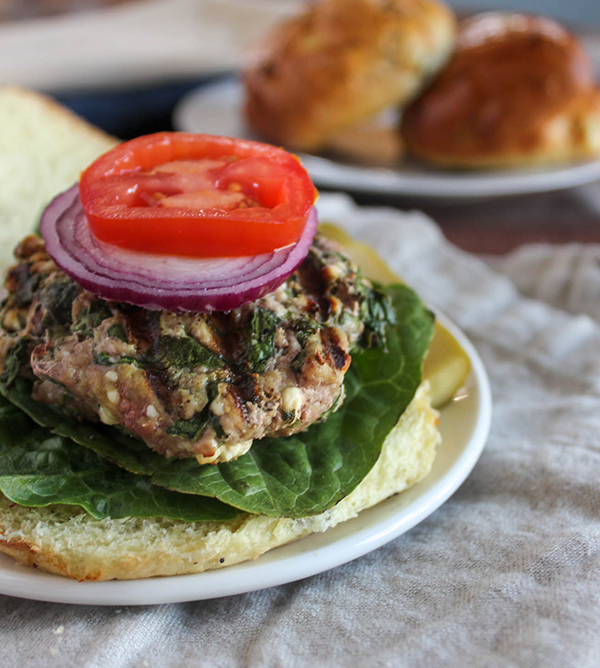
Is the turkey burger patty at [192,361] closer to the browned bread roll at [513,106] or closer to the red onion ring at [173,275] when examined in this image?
the red onion ring at [173,275]

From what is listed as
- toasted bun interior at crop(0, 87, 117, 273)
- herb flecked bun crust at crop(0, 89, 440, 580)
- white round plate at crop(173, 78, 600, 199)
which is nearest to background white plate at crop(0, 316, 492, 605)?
herb flecked bun crust at crop(0, 89, 440, 580)

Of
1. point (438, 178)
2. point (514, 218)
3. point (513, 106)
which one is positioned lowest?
point (514, 218)

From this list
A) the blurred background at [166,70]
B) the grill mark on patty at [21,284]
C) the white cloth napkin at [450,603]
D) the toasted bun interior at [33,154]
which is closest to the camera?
the white cloth napkin at [450,603]

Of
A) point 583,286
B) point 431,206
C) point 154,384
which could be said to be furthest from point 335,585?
point 431,206

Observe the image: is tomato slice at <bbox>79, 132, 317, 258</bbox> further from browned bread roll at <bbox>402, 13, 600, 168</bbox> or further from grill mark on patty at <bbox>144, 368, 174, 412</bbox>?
browned bread roll at <bbox>402, 13, 600, 168</bbox>

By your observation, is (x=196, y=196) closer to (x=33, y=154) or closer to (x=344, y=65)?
(x=33, y=154)

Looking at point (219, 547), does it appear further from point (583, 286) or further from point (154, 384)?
point (583, 286)

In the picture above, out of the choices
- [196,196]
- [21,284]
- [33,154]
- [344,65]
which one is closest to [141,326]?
[196,196]

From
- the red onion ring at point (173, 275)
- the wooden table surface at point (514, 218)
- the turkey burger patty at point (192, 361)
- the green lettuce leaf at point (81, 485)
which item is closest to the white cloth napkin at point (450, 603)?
the green lettuce leaf at point (81, 485)
